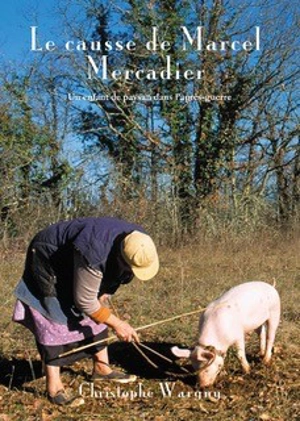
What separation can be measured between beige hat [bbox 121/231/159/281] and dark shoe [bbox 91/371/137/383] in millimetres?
1237

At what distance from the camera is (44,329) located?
407 cm

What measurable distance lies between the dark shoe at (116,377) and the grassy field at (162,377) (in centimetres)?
6

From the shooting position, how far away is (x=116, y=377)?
459 centimetres

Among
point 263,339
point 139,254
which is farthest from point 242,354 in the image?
point 139,254

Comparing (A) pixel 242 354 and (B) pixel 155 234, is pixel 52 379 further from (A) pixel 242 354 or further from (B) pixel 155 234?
(B) pixel 155 234

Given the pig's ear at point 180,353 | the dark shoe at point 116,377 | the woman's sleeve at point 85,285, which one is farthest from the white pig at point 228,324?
the woman's sleeve at point 85,285

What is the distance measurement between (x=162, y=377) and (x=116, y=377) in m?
0.38

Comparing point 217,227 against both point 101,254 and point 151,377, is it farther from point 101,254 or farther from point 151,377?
point 101,254

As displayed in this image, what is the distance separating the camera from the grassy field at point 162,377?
4.00m

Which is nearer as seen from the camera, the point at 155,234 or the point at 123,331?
the point at 123,331

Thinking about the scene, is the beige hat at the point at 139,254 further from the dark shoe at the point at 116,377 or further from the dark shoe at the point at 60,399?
the dark shoe at the point at 116,377

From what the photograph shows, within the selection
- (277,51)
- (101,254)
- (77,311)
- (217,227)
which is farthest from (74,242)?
(277,51)

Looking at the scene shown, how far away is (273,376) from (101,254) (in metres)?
1.82

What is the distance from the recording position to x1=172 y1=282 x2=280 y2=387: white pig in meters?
4.22
